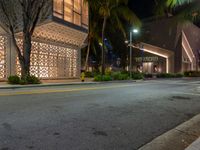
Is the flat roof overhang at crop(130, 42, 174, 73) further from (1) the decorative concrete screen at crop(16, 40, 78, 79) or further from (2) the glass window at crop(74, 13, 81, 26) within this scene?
(2) the glass window at crop(74, 13, 81, 26)

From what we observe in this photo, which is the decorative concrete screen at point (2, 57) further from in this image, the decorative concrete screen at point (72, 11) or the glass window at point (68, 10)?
the glass window at point (68, 10)

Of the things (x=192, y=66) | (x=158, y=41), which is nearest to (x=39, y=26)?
(x=158, y=41)

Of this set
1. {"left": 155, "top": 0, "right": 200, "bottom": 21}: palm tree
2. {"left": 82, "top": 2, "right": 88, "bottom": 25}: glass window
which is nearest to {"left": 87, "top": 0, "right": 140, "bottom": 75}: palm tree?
{"left": 82, "top": 2, "right": 88, "bottom": 25}: glass window

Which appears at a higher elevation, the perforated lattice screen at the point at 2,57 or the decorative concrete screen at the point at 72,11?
the decorative concrete screen at the point at 72,11

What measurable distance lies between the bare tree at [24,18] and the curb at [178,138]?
1480cm

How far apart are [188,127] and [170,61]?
46227mm

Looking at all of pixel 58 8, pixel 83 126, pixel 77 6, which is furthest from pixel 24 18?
pixel 83 126

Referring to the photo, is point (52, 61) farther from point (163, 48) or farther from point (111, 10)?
point (163, 48)

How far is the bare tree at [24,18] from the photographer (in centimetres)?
1855

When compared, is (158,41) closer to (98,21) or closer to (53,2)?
(98,21)

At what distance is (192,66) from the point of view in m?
57.8

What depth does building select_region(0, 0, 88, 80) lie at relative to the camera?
21.7 meters

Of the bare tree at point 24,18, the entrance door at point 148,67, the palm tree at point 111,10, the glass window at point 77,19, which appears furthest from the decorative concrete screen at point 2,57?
the entrance door at point 148,67

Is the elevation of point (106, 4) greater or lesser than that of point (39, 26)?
greater
